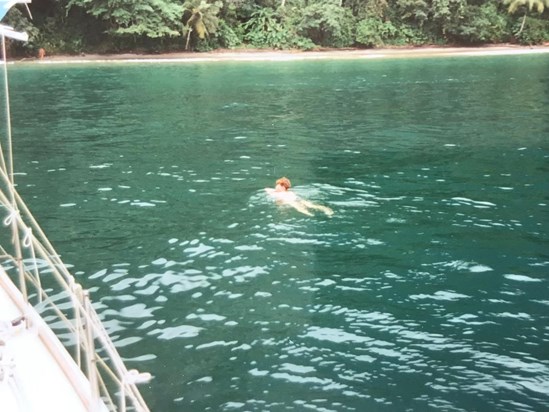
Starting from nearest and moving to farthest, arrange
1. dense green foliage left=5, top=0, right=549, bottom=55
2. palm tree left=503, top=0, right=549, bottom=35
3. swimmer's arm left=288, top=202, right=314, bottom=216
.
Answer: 1. swimmer's arm left=288, top=202, right=314, bottom=216
2. dense green foliage left=5, top=0, right=549, bottom=55
3. palm tree left=503, top=0, right=549, bottom=35

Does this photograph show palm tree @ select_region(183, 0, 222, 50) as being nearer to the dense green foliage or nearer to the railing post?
the dense green foliage

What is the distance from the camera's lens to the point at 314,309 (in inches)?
309

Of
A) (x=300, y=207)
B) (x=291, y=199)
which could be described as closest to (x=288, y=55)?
(x=291, y=199)

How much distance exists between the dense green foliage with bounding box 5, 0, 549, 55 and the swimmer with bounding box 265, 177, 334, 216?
3622 cm

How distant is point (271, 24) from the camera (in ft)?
166

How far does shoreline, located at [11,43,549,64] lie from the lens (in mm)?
44562

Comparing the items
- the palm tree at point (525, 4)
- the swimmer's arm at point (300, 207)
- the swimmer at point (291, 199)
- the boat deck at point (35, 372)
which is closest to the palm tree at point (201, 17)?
the palm tree at point (525, 4)

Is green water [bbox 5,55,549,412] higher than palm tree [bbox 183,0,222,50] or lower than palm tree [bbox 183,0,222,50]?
lower

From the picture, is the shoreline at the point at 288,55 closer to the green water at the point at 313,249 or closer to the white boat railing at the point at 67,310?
the green water at the point at 313,249

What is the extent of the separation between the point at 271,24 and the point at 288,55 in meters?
4.93

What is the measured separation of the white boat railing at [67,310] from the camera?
3.19 meters

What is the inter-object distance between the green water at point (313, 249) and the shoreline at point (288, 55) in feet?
75.5

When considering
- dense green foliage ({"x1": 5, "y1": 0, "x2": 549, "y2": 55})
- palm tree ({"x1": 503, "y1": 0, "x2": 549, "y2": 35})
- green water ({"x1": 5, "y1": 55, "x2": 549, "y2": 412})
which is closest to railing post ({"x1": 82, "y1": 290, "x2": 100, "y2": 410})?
green water ({"x1": 5, "y1": 55, "x2": 549, "y2": 412})

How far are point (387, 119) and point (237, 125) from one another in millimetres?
4995
